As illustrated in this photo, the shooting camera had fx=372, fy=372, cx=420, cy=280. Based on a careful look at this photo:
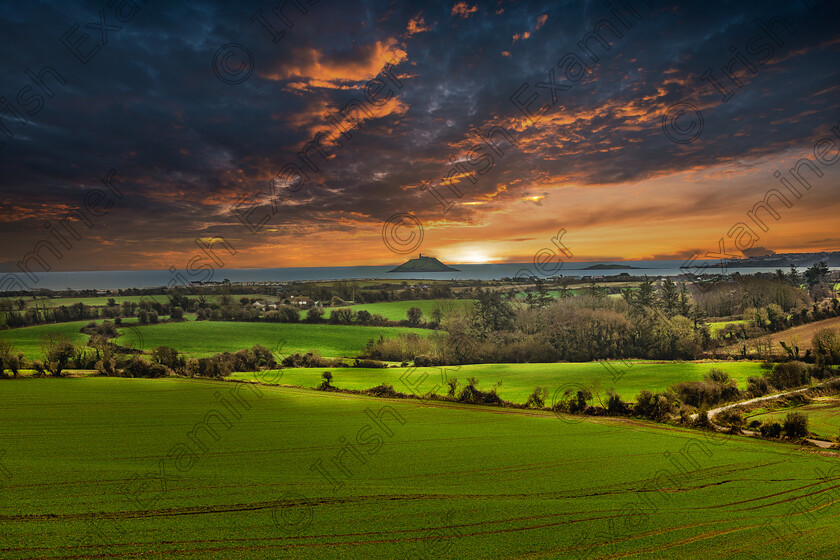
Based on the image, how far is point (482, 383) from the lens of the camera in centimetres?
5175

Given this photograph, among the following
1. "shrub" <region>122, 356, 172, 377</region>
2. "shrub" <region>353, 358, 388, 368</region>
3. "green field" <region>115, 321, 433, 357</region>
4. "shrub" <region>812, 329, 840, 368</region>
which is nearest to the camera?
"shrub" <region>122, 356, 172, 377</region>

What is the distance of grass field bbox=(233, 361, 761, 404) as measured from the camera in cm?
4772

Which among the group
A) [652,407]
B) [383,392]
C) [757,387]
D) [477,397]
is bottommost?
[652,407]

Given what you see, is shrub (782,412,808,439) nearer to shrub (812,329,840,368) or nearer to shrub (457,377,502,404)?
shrub (457,377,502,404)

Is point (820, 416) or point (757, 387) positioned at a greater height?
point (757, 387)

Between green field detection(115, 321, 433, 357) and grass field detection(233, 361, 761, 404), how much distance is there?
15.2m

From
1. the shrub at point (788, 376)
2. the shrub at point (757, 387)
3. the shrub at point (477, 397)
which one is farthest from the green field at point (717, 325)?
the shrub at point (477, 397)

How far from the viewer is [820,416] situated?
115 ft

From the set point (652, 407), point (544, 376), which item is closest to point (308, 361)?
point (544, 376)

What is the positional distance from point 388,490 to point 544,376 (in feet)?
138

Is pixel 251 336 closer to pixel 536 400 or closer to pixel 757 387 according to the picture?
pixel 536 400

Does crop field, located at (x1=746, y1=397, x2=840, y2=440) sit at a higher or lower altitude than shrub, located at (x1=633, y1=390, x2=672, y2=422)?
lower

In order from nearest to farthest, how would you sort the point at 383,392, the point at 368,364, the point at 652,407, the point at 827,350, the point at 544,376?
1. the point at 652,407
2. the point at 383,392
3. the point at 544,376
4. the point at 827,350
5. the point at 368,364

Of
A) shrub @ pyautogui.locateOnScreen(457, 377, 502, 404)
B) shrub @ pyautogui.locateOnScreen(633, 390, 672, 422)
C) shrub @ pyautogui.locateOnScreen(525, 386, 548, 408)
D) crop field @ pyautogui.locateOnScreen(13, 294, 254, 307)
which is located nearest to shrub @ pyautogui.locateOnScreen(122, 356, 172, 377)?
shrub @ pyautogui.locateOnScreen(457, 377, 502, 404)
